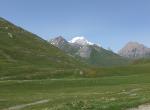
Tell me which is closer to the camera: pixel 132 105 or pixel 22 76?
pixel 132 105

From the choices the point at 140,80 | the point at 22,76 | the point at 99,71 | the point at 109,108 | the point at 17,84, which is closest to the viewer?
the point at 109,108

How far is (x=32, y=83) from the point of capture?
9119 centimetres

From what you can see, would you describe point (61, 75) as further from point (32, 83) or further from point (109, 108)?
point (109, 108)

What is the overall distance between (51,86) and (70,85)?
3.99 meters

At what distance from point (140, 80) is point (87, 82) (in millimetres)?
12205

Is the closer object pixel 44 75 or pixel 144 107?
pixel 144 107

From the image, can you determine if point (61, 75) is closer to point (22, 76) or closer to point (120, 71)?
point (22, 76)

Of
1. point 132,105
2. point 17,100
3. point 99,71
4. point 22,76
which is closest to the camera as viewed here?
point 132,105

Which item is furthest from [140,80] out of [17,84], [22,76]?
[22,76]

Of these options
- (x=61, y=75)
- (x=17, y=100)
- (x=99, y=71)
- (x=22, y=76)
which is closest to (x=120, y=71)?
(x=99, y=71)

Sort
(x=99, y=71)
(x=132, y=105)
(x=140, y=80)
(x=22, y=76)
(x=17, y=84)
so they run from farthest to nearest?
(x=99, y=71) < (x=22, y=76) < (x=140, y=80) < (x=17, y=84) < (x=132, y=105)

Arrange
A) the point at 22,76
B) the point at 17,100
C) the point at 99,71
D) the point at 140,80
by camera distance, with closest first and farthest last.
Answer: the point at 17,100
the point at 140,80
the point at 22,76
the point at 99,71

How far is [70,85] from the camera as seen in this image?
89.6 metres

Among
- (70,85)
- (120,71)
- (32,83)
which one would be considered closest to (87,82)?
(70,85)
